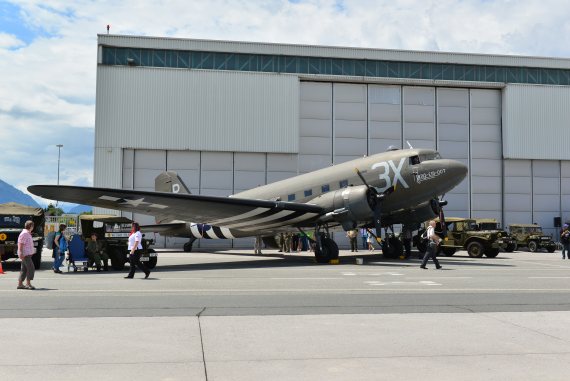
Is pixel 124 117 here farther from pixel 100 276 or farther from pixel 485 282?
pixel 485 282

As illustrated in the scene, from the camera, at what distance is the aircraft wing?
59.3ft

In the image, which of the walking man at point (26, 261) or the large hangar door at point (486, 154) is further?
the large hangar door at point (486, 154)

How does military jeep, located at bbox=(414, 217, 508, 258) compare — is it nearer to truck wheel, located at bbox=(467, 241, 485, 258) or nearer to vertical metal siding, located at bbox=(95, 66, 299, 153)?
truck wheel, located at bbox=(467, 241, 485, 258)

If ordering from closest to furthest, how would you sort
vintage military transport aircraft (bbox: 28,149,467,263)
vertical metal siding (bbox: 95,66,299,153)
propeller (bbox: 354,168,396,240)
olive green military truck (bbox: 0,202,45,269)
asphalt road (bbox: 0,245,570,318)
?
1. asphalt road (bbox: 0,245,570,318)
2. olive green military truck (bbox: 0,202,45,269)
3. vintage military transport aircraft (bbox: 28,149,467,263)
4. propeller (bbox: 354,168,396,240)
5. vertical metal siding (bbox: 95,66,299,153)

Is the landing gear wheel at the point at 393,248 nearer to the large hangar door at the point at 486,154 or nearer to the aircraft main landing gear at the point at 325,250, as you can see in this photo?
the aircraft main landing gear at the point at 325,250

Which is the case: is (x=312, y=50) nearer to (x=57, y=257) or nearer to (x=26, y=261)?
(x=57, y=257)

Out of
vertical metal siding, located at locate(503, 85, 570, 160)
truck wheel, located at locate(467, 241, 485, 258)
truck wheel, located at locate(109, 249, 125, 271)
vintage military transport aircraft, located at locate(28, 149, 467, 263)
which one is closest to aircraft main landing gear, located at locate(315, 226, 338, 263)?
vintage military transport aircraft, located at locate(28, 149, 467, 263)

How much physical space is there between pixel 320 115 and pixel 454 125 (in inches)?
431

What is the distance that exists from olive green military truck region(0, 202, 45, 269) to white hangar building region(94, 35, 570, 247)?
1577 centimetres

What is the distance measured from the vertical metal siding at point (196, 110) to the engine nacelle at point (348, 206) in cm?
1799

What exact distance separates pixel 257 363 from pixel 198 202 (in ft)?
47.9

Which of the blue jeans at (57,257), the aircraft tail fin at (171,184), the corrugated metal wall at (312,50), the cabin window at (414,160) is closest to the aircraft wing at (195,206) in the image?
the blue jeans at (57,257)

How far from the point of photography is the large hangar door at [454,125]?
136 ft

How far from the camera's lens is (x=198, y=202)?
20.1 meters
